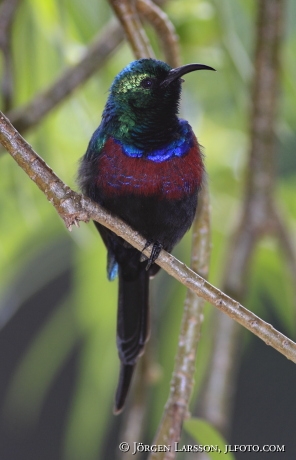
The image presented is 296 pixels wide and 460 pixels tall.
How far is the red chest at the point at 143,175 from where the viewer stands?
1.58 m

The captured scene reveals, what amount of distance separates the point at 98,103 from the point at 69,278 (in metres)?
1.13

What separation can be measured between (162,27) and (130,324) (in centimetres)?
75

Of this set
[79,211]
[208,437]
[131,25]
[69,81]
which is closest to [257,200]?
[69,81]

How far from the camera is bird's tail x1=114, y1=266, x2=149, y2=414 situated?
164 centimetres

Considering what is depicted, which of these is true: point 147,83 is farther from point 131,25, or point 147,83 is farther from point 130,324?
point 130,324

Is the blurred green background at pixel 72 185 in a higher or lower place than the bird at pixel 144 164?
higher

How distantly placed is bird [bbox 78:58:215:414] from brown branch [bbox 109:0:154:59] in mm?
54

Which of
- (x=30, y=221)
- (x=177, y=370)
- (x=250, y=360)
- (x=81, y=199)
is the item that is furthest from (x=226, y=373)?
(x=250, y=360)

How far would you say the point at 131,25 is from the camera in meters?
1.62

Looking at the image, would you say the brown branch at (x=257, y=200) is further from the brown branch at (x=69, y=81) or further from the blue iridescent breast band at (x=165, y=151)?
the blue iridescent breast band at (x=165, y=151)

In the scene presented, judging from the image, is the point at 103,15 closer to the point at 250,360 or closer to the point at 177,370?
the point at 177,370

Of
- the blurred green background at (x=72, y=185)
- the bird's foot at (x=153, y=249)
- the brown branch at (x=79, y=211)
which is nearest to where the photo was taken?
the brown branch at (x=79, y=211)

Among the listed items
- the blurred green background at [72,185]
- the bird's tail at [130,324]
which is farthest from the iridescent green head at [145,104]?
the blurred green background at [72,185]

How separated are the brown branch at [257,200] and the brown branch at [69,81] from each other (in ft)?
1.53
